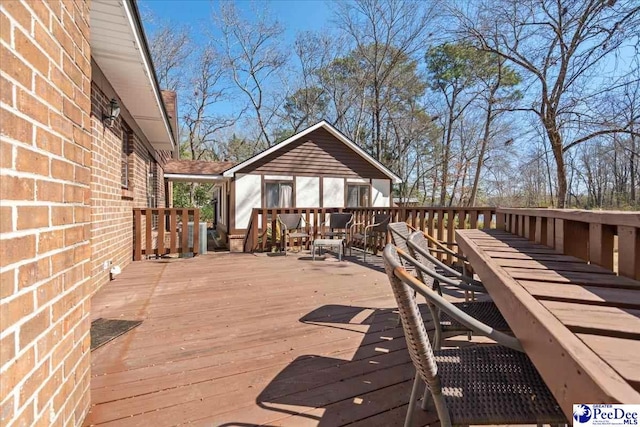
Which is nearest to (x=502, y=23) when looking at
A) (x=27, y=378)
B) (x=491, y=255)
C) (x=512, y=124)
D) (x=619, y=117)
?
(x=619, y=117)

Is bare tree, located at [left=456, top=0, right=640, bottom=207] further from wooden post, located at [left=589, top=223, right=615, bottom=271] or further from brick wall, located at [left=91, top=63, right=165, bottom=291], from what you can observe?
brick wall, located at [left=91, top=63, right=165, bottom=291]

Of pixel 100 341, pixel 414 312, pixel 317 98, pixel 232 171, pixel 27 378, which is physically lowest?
pixel 100 341

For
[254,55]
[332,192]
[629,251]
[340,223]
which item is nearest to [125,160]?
[340,223]

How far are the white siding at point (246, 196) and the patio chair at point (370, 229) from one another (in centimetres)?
396

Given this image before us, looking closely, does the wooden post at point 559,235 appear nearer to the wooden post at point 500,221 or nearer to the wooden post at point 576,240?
the wooden post at point 576,240

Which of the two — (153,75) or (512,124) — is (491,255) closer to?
(153,75)

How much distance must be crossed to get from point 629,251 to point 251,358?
77.1 inches

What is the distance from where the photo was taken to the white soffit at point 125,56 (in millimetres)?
2627

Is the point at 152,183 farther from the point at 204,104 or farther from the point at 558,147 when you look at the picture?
the point at 204,104

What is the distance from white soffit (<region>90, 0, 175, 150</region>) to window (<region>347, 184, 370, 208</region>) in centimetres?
721

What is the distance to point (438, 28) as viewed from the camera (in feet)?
34.0

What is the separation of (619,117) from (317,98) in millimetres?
15464

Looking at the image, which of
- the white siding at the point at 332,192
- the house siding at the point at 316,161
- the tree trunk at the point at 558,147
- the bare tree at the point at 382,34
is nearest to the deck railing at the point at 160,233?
the house siding at the point at 316,161

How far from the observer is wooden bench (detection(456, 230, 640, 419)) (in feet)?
1.72
